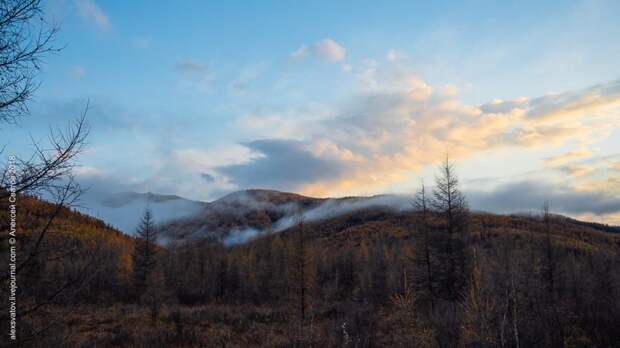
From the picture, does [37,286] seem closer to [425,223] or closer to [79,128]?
[79,128]

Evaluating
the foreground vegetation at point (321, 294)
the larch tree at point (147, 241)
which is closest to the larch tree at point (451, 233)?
the foreground vegetation at point (321, 294)

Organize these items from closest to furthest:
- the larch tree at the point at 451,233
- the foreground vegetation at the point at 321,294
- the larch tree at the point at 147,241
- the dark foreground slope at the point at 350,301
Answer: the foreground vegetation at the point at 321,294 → the dark foreground slope at the point at 350,301 → the larch tree at the point at 451,233 → the larch tree at the point at 147,241

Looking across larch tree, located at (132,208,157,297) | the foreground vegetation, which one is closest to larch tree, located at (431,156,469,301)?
the foreground vegetation

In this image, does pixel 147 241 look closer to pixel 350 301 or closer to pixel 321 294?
pixel 350 301

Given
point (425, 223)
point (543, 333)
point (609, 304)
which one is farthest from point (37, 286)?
point (425, 223)

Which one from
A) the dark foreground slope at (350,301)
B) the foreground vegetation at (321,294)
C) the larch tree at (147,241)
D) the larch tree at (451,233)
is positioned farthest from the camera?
the larch tree at (147,241)

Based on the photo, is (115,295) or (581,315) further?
(115,295)

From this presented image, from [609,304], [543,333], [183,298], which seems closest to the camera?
[543,333]

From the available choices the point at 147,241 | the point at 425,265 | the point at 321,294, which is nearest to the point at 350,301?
the point at 321,294

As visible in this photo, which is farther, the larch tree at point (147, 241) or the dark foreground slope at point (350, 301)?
the larch tree at point (147, 241)

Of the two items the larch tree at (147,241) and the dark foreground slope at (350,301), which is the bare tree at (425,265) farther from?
the larch tree at (147,241)

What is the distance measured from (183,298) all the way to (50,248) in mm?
53844

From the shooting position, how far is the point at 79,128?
4719 mm

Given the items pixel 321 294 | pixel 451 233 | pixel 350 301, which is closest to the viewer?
pixel 451 233
